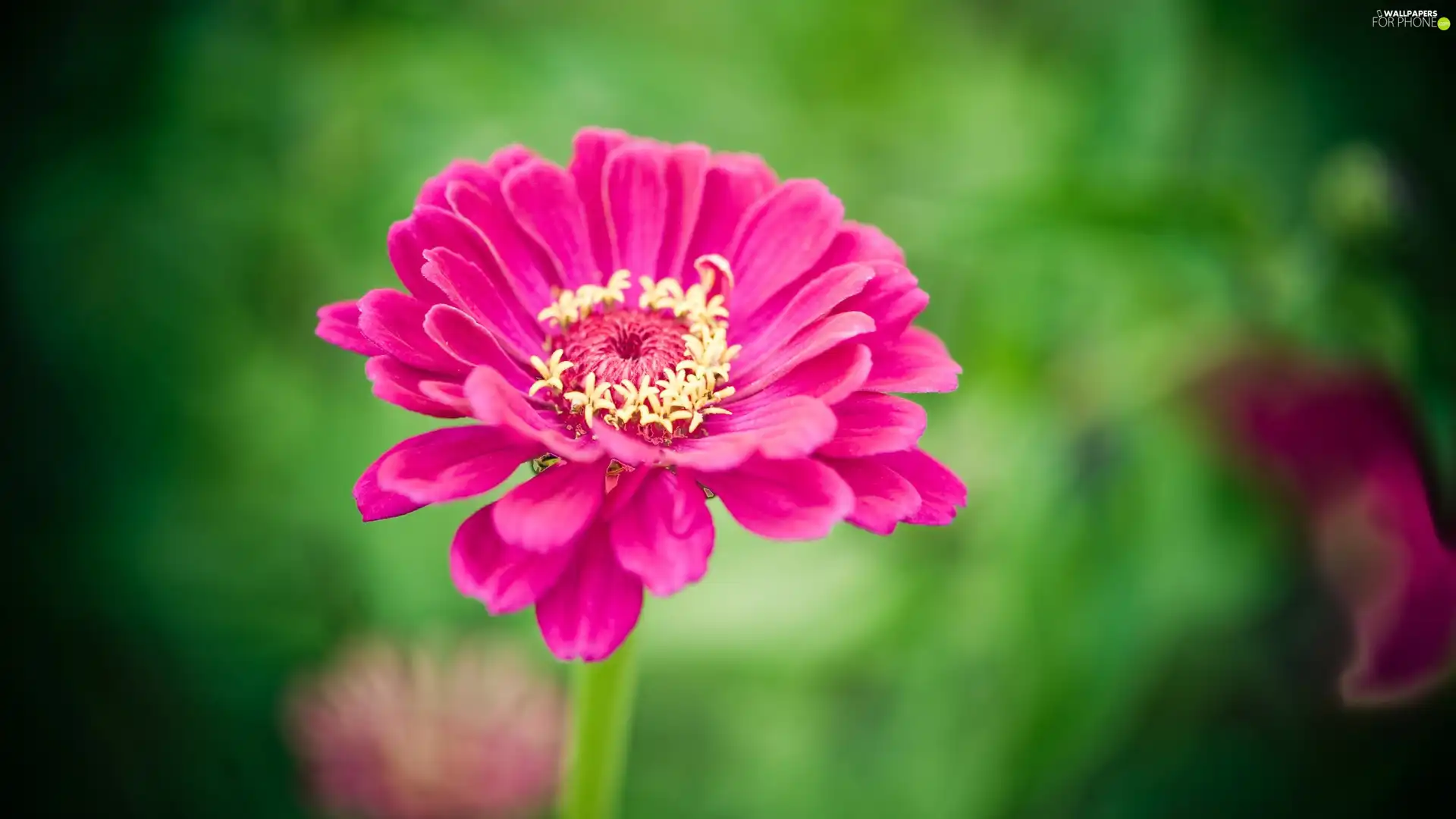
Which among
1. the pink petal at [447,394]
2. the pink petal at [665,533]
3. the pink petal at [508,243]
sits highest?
the pink petal at [508,243]

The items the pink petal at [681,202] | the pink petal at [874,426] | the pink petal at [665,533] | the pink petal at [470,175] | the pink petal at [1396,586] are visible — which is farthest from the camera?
the pink petal at [1396,586]

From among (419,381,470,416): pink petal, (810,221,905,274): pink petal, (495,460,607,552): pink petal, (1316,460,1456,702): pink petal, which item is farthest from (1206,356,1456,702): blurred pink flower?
(419,381,470,416): pink petal

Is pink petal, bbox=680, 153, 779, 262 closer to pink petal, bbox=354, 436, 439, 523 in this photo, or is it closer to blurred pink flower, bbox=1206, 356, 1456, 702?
pink petal, bbox=354, 436, 439, 523

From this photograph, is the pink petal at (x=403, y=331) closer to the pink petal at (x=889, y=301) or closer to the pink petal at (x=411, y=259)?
the pink petal at (x=411, y=259)

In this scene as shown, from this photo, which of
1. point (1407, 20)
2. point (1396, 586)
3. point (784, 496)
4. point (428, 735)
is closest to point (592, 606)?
point (784, 496)

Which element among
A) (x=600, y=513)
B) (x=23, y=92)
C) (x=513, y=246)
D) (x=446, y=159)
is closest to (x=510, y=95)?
(x=446, y=159)

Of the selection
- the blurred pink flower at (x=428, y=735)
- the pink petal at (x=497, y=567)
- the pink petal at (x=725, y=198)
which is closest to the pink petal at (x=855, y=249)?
the pink petal at (x=725, y=198)
